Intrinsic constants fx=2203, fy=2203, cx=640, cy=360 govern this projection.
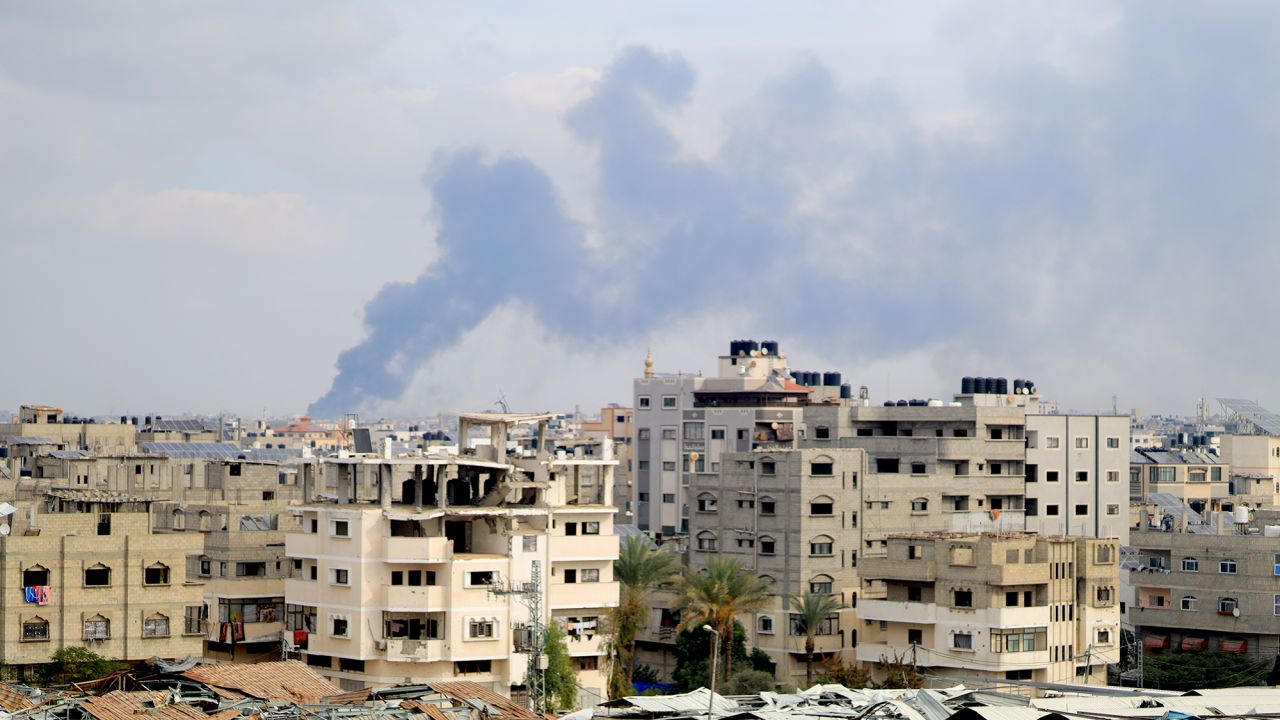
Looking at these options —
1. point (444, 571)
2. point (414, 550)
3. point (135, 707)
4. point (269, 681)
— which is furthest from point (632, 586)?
point (135, 707)

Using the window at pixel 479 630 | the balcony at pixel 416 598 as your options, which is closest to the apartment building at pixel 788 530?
the window at pixel 479 630

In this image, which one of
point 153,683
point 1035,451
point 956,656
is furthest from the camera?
point 1035,451

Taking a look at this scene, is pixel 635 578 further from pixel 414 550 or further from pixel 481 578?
pixel 414 550

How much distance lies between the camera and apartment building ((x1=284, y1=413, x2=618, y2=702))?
228 ft

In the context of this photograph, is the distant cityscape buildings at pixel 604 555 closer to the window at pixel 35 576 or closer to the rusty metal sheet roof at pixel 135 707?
→ the window at pixel 35 576

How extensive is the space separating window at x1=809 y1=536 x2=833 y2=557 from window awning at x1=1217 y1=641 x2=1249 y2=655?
15348 mm

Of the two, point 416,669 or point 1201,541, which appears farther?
point 1201,541

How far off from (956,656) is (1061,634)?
4.02 metres

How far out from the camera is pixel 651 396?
403ft

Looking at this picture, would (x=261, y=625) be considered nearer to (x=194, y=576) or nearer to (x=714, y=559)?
(x=194, y=576)

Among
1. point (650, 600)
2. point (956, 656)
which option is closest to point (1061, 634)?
point (956, 656)

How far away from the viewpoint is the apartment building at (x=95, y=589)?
67250mm

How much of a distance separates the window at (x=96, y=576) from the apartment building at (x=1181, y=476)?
6851cm

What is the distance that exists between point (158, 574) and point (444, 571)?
8988 millimetres
